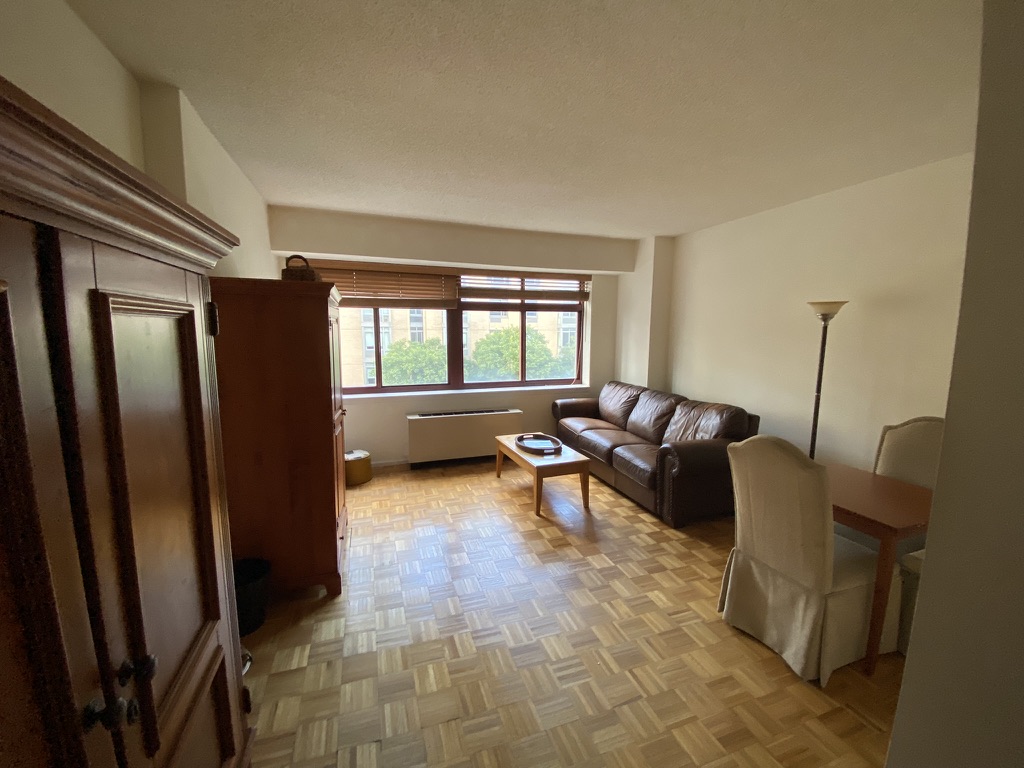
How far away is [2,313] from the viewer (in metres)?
0.46

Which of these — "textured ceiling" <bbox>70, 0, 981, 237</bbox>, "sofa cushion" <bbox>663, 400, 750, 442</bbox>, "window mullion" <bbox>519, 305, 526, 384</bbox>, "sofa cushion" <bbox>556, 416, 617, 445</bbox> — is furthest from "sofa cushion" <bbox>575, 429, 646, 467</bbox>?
"textured ceiling" <bbox>70, 0, 981, 237</bbox>

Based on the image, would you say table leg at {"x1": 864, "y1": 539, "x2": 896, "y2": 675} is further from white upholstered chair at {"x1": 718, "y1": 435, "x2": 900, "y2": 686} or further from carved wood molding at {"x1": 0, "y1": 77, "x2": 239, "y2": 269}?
carved wood molding at {"x1": 0, "y1": 77, "x2": 239, "y2": 269}

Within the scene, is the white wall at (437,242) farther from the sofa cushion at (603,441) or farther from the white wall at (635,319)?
the sofa cushion at (603,441)

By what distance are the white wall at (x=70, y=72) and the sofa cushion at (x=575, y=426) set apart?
3706 mm

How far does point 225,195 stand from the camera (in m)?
2.26

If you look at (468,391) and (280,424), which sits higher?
(280,424)

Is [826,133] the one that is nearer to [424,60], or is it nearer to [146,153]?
[424,60]

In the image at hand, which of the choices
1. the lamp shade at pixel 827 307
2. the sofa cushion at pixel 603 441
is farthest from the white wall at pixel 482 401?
the lamp shade at pixel 827 307

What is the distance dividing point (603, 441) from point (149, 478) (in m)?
3.45

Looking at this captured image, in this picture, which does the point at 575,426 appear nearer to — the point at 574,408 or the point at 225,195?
the point at 574,408

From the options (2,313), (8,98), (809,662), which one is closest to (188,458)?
(2,313)

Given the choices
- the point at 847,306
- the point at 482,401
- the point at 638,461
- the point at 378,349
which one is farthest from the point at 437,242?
the point at 847,306

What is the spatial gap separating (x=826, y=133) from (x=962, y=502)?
2.14 meters

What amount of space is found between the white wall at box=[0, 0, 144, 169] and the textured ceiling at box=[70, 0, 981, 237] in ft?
0.25
